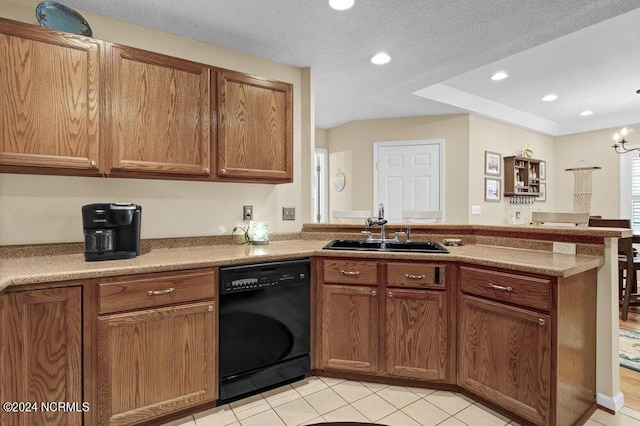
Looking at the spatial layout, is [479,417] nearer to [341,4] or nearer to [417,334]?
[417,334]

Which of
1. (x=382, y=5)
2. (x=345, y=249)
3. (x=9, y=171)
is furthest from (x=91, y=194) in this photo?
(x=382, y=5)

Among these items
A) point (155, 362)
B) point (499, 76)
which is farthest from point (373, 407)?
point (499, 76)

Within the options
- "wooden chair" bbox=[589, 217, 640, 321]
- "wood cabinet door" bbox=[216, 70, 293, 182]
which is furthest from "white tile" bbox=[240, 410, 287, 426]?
"wooden chair" bbox=[589, 217, 640, 321]

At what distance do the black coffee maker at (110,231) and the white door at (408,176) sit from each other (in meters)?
3.54

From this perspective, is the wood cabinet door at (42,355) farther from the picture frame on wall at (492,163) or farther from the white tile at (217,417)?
the picture frame on wall at (492,163)

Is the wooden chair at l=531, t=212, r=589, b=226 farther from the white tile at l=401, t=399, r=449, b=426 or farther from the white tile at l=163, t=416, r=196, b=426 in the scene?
the white tile at l=163, t=416, r=196, b=426

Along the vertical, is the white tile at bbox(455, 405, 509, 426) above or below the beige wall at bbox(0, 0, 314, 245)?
below

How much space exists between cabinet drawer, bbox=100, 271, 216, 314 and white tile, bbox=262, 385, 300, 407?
2.55ft

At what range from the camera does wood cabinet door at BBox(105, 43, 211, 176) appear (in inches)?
75.1

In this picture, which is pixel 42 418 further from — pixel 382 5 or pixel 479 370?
pixel 382 5

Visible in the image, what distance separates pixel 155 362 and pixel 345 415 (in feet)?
3.55

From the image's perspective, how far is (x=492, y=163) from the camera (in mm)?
4871

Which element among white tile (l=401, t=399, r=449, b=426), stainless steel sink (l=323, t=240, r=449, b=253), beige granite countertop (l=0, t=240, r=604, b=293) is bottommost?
white tile (l=401, t=399, r=449, b=426)

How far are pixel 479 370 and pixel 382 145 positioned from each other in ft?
11.5
